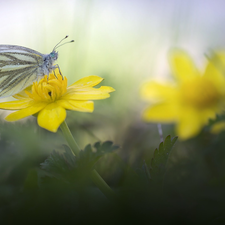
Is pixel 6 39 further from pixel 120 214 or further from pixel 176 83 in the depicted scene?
pixel 120 214

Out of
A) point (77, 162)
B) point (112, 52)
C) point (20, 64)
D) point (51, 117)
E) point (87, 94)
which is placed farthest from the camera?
point (112, 52)

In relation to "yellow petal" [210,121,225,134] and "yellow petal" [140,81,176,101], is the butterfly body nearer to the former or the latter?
"yellow petal" [140,81,176,101]

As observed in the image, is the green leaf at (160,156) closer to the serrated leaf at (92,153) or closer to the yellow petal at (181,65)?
the serrated leaf at (92,153)

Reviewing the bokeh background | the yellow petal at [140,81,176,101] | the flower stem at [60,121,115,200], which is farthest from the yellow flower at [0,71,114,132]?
the yellow petal at [140,81,176,101]

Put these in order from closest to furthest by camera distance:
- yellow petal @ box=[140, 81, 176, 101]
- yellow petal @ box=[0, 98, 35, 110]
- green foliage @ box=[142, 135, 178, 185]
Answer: green foliage @ box=[142, 135, 178, 185]
yellow petal @ box=[0, 98, 35, 110]
yellow petal @ box=[140, 81, 176, 101]

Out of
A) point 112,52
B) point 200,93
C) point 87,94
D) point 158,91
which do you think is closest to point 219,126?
point 200,93

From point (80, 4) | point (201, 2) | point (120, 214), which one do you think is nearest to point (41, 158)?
point (120, 214)

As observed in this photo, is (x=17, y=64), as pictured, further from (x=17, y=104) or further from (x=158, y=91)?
(x=158, y=91)

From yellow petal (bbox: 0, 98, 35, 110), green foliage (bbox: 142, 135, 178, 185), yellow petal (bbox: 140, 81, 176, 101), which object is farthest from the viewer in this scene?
yellow petal (bbox: 140, 81, 176, 101)
